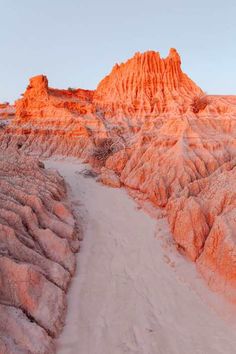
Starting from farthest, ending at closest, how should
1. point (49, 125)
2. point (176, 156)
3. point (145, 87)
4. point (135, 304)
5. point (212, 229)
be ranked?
1. point (145, 87)
2. point (49, 125)
3. point (176, 156)
4. point (212, 229)
5. point (135, 304)

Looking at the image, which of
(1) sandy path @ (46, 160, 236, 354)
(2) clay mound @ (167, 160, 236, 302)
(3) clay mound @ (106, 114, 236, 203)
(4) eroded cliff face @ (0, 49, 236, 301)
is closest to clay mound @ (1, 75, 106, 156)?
(4) eroded cliff face @ (0, 49, 236, 301)

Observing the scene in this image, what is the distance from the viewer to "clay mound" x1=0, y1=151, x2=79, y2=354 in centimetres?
439

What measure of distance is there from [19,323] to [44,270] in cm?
140

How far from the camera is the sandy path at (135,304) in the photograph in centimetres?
489

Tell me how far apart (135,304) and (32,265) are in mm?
2053

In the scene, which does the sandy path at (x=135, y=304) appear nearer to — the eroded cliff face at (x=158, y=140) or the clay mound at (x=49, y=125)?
the eroded cliff face at (x=158, y=140)

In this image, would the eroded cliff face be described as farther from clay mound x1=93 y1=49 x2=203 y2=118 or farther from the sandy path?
the sandy path

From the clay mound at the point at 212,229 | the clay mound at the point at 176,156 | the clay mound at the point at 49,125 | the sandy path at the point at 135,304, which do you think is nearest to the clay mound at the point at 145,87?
the clay mound at the point at 49,125

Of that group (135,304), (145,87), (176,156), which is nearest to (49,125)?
(145,87)

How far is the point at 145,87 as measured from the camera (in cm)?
3269

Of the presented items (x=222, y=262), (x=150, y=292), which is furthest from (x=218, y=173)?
(x=150, y=292)

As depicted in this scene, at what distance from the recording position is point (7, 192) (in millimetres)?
7703

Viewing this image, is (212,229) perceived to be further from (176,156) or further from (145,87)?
(145,87)

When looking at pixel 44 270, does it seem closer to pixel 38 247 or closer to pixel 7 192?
pixel 38 247
